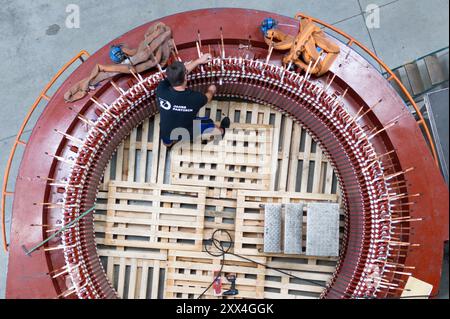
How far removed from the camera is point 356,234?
4.26 m

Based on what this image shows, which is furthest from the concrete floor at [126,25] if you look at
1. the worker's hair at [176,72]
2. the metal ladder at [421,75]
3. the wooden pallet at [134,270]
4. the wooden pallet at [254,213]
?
the wooden pallet at [134,270]

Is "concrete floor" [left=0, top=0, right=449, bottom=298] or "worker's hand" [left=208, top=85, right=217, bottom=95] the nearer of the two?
"worker's hand" [left=208, top=85, right=217, bottom=95]

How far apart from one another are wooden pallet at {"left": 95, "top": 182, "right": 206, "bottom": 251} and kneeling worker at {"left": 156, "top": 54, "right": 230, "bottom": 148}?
621mm

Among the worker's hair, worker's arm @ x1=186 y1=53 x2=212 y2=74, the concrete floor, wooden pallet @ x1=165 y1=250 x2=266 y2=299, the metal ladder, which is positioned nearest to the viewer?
the worker's hair

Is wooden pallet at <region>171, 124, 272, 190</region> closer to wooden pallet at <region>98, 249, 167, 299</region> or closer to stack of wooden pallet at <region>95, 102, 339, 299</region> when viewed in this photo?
stack of wooden pallet at <region>95, 102, 339, 299</region>

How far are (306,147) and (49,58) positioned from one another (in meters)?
3.54

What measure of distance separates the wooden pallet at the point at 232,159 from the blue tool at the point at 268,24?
3.39 ft

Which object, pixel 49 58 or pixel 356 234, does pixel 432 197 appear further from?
pixel 49 58

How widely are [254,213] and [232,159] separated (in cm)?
65

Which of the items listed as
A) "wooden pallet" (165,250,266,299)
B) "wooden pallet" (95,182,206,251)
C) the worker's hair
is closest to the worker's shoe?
"wooden pallet" (95,182,206,251)

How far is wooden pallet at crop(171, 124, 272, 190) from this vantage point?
4.51 m

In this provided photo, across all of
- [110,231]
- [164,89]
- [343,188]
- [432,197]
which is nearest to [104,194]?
[110,231]

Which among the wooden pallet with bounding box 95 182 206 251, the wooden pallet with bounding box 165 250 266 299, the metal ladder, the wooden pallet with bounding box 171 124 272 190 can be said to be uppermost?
the metal ladder

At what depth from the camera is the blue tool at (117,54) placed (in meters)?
4.07
